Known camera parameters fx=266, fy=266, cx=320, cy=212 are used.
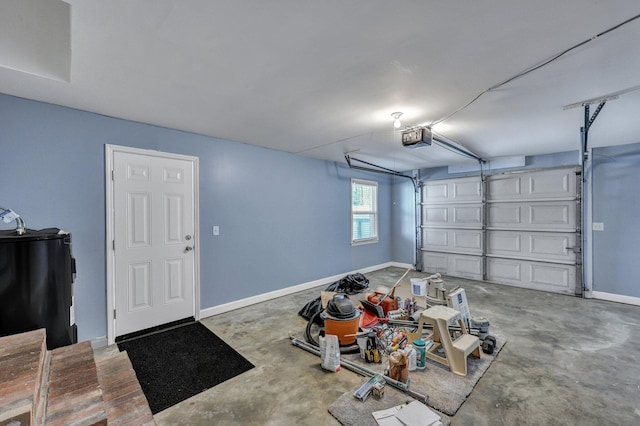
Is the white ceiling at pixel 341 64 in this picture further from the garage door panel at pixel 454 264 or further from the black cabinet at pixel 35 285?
the garage door panel at pixel 454 264

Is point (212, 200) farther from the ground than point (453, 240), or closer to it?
farther from the ground

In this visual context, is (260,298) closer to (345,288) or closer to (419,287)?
(345,288)

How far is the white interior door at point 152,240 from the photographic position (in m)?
2.96

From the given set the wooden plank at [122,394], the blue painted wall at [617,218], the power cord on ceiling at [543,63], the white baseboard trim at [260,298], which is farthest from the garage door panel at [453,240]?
the wooden plank at [122,394]

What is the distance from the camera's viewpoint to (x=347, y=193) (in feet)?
18.9

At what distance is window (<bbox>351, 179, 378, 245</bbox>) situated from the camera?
5.98 metres

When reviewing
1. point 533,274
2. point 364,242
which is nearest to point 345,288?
point 364,242

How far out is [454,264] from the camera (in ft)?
19.5

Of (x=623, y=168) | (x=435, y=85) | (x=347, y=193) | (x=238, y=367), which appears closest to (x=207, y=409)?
(x=238, y=367)

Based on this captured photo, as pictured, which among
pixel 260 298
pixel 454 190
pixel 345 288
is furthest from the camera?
pixel 454 190

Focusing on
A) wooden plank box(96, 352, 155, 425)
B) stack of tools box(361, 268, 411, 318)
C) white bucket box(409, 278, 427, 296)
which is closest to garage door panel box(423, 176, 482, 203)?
white bucket box(409, 278, 427, 296)

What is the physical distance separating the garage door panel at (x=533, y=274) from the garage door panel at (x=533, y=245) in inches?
5.1

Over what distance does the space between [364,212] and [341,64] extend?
14.9 ft

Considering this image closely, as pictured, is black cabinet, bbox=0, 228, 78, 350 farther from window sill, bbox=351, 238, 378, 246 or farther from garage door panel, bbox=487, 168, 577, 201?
garage door panel, bbox=487, 168, 577, 201
